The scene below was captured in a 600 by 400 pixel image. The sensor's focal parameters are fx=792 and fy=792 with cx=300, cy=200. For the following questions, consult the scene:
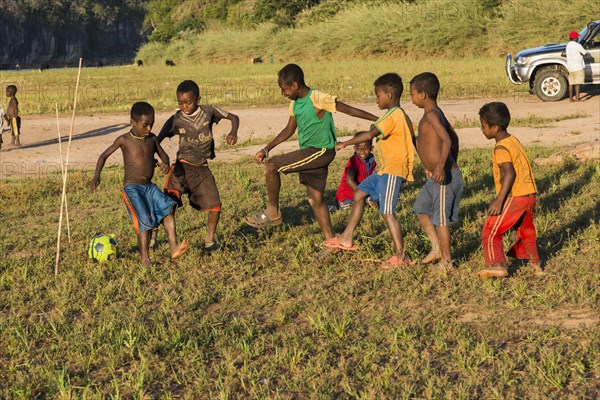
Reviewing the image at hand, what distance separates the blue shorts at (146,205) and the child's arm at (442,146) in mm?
2255

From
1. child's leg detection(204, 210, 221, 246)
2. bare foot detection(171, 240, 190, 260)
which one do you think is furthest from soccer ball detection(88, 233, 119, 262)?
child's leg detection(204, 210, 221, 246)

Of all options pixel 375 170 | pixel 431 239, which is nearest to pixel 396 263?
pixel 431 239

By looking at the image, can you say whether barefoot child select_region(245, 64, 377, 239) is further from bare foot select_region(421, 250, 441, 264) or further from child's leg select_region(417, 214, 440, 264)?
bare foot select_region(421, 250, 441, 264)

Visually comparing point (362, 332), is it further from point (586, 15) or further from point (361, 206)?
point (586, 15)

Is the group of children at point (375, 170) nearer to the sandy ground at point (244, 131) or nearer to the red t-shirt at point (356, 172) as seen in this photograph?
the red t-shirt at point (356, 172)

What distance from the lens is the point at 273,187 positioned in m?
6.94

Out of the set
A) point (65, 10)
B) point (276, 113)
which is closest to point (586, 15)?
point (276, 113)

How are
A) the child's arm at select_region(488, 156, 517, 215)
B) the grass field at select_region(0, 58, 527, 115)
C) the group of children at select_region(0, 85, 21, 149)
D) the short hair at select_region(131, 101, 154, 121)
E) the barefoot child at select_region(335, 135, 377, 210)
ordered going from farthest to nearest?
the grass field at select_region(0, 58, 527, 115) < the group of children at select_region(0, 85, 21, 149) < the barefoot child at select_region(335, 135, 377, 210) < the short hair at select_region(131, 101, 154, 121) < the child's arm at select_region(488, 156, 517, 215)

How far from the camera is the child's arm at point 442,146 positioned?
5.84 metres

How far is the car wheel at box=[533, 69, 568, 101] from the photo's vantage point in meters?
18.7

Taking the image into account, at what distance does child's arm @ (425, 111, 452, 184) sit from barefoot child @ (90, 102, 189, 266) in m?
2.19

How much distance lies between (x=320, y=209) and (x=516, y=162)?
182cm

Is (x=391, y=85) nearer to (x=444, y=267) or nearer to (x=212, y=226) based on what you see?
(x=444, y=267)

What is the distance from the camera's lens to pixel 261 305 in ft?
18.2
